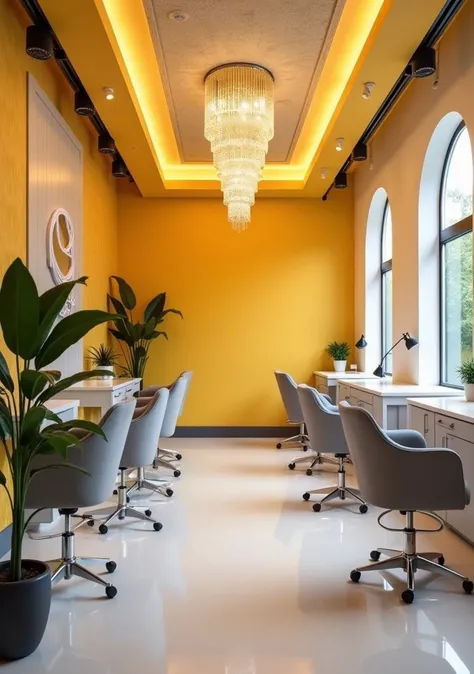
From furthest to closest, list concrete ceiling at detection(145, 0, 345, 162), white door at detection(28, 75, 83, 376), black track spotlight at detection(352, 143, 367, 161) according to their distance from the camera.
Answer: black track spotlight at detection(352, 143, 367, 161) < white door at detection(28, 75, 83, 376) < concrete ceiling at detection(145, 0, 345, 162)

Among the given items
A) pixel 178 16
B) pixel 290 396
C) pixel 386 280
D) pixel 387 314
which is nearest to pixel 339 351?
pixel 387 314

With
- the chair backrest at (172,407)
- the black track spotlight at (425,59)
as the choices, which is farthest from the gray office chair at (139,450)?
the black track spotlight at (425,59)

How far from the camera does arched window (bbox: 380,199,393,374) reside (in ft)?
25.4

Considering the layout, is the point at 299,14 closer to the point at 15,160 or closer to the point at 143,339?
the point at 15,160

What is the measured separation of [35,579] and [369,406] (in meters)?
3.56

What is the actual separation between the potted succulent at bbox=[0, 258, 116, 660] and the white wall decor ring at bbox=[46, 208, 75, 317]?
8.54 ft

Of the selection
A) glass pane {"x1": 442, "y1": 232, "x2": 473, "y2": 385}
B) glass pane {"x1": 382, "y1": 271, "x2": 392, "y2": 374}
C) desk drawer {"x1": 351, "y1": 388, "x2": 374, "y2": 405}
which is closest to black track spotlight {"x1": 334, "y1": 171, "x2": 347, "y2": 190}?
glass pane {"x1": 382, "y1": 271, "x2": 392, "y2": 374}

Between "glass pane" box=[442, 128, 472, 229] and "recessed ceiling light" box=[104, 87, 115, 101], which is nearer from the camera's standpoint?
"recessed ceiling light" box=[104, 87, 115, 101]

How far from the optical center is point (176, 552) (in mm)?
3775

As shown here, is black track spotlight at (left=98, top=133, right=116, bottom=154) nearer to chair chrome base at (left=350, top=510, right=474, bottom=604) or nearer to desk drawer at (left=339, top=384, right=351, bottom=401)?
desk drawer at (left=339, top=384, right=351, bottom=401)

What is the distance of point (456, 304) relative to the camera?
5.52 m

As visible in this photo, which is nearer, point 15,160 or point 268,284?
point 15,160

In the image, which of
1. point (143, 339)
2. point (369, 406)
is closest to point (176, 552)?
point (369, 406)

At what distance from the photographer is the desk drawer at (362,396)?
5.41 metres
